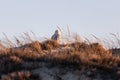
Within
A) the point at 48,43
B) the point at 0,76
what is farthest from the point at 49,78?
the point at 48,43

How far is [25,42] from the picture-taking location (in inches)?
643

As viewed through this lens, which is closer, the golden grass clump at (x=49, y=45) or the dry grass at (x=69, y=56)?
the dry grass at (x=69, y=56)

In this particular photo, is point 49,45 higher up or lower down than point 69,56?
higher up

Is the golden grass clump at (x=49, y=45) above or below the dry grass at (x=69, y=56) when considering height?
above

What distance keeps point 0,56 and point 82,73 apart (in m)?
2.44

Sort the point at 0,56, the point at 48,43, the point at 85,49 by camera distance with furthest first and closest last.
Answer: the point at 48,43 < the point at 85,49 < the point at 0,56

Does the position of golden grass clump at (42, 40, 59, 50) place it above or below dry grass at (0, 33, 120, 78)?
above

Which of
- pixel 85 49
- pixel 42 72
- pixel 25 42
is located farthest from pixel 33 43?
pixel 42 72

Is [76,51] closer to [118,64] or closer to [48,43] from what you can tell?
[118,64]

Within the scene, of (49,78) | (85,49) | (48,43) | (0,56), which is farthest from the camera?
(48,43)

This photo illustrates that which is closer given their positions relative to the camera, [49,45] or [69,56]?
[69,56]

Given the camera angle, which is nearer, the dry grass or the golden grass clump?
the dry grass

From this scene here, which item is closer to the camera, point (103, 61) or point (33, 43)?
point (103, 61)

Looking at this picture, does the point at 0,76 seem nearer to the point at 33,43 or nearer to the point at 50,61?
the point at 50,61
